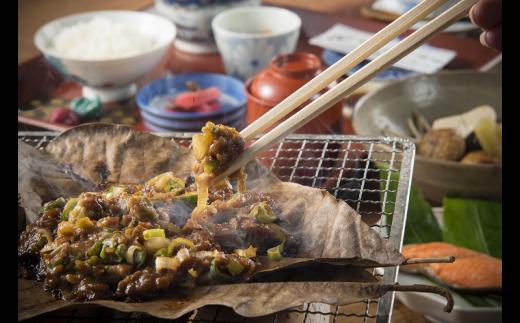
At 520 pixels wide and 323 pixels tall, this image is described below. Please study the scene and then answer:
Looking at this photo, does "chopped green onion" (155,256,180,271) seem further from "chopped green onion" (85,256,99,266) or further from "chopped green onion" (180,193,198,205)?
"chopped green onion" (180,193,198,205)

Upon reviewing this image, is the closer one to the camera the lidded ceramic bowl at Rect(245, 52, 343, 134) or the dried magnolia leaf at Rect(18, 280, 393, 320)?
the dried magnolia leaf at Rect(18, 280, 393, 320)

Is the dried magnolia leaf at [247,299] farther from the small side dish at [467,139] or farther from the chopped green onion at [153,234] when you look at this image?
the small side dish at [467,139]

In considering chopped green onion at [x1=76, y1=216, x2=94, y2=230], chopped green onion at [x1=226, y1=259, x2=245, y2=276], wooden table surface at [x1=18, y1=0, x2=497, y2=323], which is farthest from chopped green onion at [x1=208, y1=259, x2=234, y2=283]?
wooden table surface at [x1=18, y1=0, x2=497, y2=323]

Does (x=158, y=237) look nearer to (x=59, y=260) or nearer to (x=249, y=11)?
(x=59, y=260)

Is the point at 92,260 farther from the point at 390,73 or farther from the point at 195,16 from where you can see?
the point at 195,16

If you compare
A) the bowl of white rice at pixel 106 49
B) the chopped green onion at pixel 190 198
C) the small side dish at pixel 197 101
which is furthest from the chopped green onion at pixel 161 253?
the bowl of white rice at pixel 106 49

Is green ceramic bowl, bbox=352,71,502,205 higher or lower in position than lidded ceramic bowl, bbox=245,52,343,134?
lower

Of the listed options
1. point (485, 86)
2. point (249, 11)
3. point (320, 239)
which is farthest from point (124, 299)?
point (249, 11)
